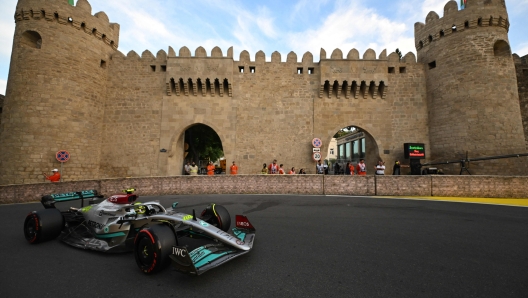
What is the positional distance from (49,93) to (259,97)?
1239 cm

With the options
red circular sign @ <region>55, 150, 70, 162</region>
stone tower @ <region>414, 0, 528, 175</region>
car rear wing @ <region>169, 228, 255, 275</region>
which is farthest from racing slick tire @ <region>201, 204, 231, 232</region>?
stone tower @ <region>414, 0, 528, 175</region>

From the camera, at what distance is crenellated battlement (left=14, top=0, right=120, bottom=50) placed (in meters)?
13.8

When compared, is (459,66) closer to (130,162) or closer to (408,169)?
(408,169)

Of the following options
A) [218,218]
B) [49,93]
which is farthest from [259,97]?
[218,218]

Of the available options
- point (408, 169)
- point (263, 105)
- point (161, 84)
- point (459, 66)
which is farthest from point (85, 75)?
point (459, 66)

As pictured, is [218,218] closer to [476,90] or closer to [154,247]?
[154,247]

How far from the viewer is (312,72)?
1686cm

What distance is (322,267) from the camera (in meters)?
2.74

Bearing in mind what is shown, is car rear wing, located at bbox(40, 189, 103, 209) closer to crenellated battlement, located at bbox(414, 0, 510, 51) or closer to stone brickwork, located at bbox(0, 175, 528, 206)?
stone brickwork, located at bbox(0, 175, 528, 206)

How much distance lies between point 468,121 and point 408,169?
4320mm

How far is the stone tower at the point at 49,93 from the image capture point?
513 inches

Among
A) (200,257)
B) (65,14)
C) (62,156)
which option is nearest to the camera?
(200,257)

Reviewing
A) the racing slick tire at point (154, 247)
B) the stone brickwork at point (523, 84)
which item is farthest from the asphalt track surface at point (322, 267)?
the stone brickwork at point (523, 84)

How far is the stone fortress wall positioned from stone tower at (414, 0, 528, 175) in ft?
0.23
